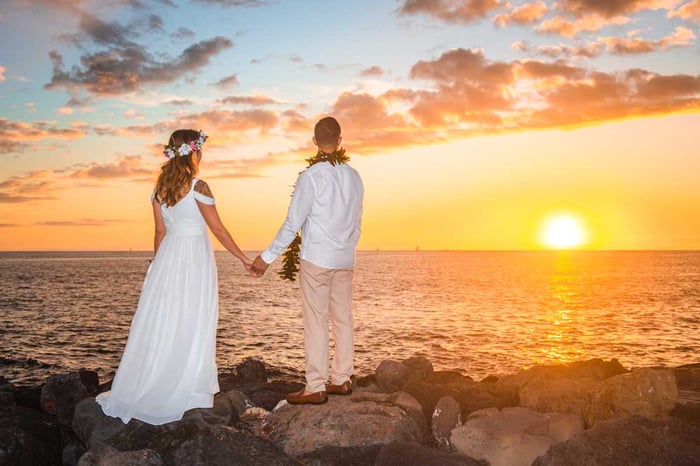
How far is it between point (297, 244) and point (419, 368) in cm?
584

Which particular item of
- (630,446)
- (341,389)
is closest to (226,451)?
(341,389)

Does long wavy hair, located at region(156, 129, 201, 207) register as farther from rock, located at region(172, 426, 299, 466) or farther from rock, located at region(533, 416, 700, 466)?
rock, located at region(533, 416, 700, 466)

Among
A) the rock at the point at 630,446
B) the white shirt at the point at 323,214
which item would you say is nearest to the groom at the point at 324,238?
the white shirt at the point at 323,214

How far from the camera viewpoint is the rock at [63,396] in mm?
10804

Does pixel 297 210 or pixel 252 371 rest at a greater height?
pixel 297 210

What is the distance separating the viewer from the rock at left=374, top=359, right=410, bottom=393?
469 inches

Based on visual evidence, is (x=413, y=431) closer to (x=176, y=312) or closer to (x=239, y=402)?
(x=239, y=402)

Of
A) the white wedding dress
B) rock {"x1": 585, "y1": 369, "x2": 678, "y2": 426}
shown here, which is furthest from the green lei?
rock {"x1": 585, "y1": 369, "x2": 678, "y2": 426}

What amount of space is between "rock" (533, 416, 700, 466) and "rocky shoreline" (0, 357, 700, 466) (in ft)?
0.04

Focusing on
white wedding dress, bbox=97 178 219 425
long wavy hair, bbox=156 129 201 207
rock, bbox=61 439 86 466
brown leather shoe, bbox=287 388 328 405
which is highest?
long wavy hair, bbox=156 129 201 207

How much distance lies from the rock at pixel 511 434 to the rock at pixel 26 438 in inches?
230

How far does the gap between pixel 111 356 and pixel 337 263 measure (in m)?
22.5

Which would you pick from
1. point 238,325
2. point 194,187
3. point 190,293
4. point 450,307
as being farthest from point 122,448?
point 450,307

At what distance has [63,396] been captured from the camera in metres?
11.0
